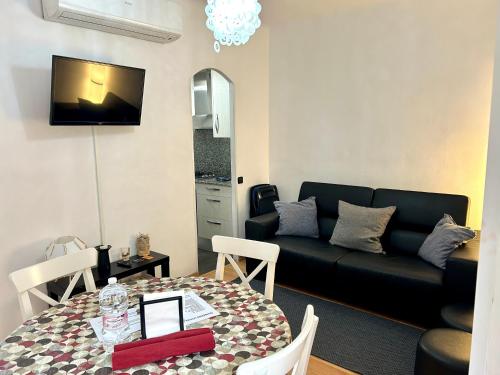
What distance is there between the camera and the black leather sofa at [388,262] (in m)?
2.67

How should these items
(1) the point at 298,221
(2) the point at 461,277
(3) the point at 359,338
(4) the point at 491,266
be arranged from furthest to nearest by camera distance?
(1) the point at 298,221
(3) the point at 359,338
(2) the point at 461,277
(4) the point at 491,266

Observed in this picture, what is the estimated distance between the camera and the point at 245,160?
427 cm

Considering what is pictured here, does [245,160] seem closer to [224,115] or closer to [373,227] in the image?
[224,115]

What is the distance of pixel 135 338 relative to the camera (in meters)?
Result: 1.42

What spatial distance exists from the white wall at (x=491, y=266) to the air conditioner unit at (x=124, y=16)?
98.1 inches

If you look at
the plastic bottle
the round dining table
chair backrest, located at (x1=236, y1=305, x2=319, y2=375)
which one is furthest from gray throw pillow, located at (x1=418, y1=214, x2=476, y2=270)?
the plastic bottle

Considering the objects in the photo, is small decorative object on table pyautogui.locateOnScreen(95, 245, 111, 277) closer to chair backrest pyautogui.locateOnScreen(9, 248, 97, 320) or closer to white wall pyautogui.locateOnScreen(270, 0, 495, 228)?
chair backrest pyautogui.locateOnScreen(9, 248, 97, 320)

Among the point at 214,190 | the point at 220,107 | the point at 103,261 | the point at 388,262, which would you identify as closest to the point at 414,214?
the point at 388,262

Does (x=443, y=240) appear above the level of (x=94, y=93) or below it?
below

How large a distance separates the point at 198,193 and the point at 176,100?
1.60 metres

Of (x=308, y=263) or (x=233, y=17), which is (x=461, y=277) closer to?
(x=308, y=263)

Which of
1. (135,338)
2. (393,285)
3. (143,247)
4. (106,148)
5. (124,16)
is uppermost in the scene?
(124,16)

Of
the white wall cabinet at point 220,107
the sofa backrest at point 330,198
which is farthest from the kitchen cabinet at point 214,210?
the sofa backrest at point 330,198

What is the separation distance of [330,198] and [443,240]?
122 centimetres
